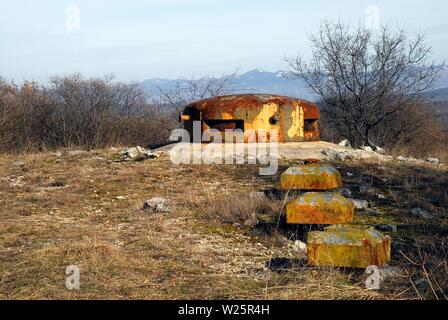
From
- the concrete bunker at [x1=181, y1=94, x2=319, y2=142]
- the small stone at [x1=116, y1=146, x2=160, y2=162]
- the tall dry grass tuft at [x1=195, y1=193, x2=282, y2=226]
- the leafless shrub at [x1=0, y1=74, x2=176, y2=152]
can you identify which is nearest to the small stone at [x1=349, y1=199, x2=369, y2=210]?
the tall dry grass tuft at [x1=195, y1=193, x2=282, y2=226]

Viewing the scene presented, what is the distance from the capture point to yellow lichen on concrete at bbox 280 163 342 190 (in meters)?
4.98

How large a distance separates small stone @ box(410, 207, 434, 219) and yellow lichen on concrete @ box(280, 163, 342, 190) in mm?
836

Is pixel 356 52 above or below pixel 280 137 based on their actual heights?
above

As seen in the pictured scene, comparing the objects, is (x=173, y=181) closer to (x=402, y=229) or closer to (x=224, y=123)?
(x=224, y=123)

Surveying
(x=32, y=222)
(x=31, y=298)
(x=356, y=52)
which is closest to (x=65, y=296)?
(x=31, y=298)

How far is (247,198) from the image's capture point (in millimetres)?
5387

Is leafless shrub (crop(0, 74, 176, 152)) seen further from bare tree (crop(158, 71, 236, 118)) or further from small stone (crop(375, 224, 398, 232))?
small stone (crop(375, 224, 398, 232))

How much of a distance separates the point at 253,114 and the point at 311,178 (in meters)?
3.35

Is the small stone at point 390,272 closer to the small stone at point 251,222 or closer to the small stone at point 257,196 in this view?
the small stone at point 251,222

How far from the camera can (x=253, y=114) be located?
27.0 feet

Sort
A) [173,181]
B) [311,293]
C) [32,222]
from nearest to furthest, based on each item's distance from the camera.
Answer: [311,293] → [32,222] → [173,181]

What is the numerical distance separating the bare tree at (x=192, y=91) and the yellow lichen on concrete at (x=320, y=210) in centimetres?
1237

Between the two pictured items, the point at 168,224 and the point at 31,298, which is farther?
the point at 168,224

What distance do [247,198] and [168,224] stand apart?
1.00m
